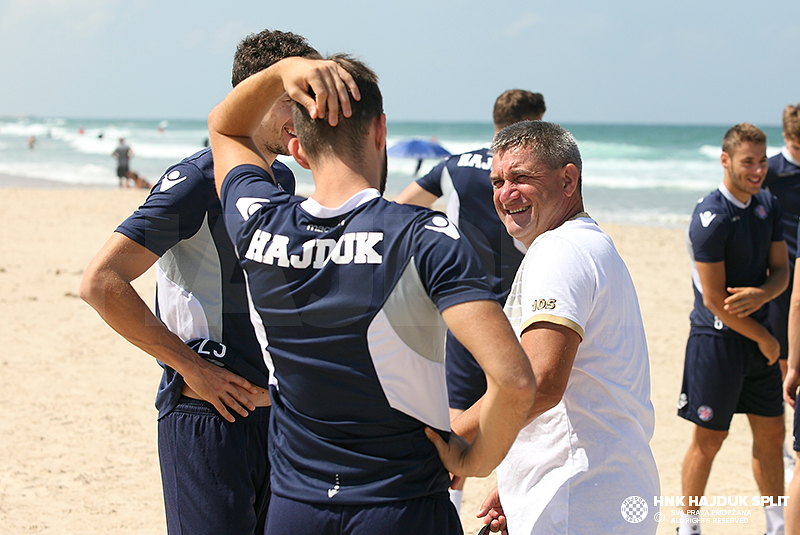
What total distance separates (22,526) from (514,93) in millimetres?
4067

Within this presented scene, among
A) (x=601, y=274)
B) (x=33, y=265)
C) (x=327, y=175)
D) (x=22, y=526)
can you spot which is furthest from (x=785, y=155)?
(x=33, y=265)

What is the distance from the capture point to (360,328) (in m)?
1.63

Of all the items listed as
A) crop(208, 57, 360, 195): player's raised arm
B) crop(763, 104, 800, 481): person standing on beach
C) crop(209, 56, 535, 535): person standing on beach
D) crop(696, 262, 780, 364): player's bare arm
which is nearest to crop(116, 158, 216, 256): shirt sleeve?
crop(208, 57, 360, 195): player's raised arm

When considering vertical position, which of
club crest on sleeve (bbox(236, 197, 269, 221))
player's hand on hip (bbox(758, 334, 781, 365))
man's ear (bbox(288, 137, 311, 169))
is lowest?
player's hand on hip (bbox(758, 334, 781, 365))

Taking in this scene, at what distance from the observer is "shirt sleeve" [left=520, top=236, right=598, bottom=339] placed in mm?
2002

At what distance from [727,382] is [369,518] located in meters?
3.31

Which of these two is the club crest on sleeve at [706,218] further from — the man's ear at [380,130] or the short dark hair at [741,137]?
the man's ear at [380,130]

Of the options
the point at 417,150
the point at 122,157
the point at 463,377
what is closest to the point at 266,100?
the point at 463,377

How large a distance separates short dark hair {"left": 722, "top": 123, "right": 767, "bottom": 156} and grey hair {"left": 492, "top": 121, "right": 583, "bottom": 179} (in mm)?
2503

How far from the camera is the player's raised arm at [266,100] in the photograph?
5.47 ft

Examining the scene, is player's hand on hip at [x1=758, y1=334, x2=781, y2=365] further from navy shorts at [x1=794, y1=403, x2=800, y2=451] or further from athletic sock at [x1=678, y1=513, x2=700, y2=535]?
athletic sock at [x1=678, y1=513, x2=700, y2=535]

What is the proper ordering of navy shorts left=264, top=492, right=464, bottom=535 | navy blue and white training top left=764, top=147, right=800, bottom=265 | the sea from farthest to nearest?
1. the sea
2. navy blue and white training top left=764, top=147, right=800, bottom=265
3. navy shorts left=264, top=492, right=464, bottom=535

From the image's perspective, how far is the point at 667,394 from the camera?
688 centimetres

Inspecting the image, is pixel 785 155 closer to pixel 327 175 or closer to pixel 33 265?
pixel 327 175
